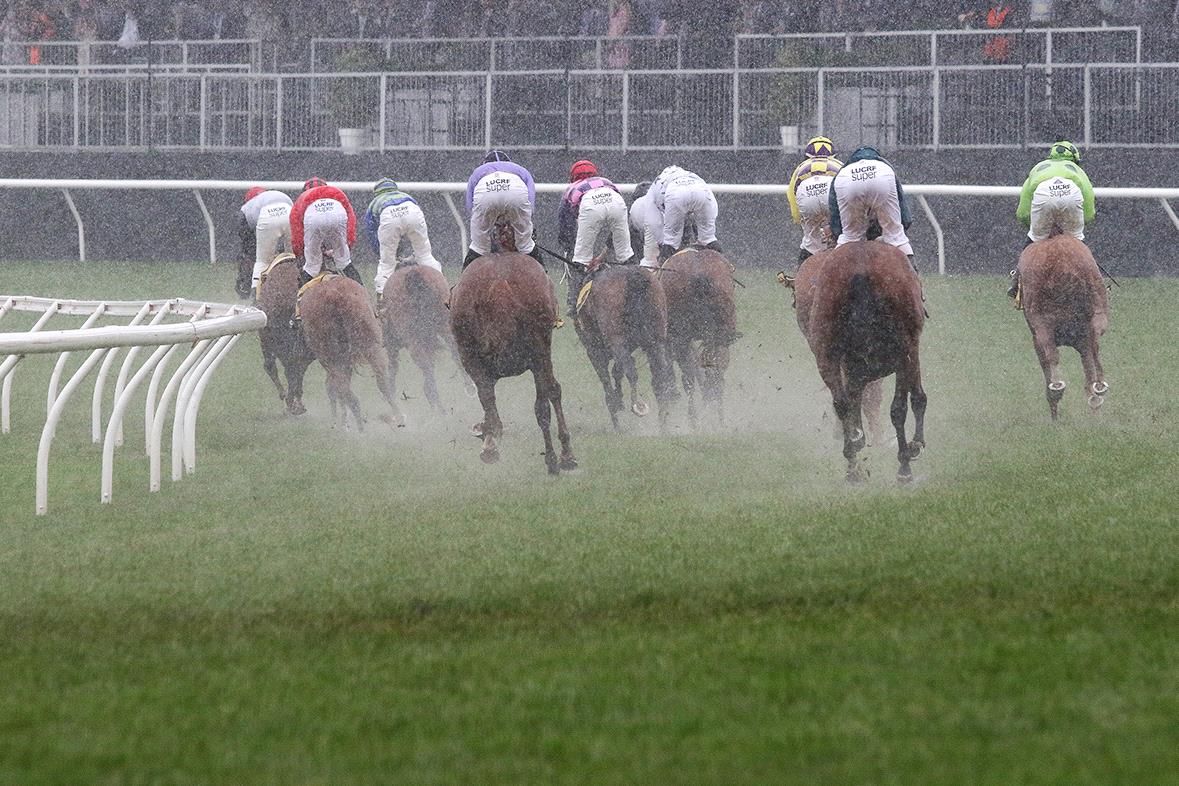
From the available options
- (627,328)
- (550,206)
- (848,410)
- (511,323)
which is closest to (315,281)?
(627,328)

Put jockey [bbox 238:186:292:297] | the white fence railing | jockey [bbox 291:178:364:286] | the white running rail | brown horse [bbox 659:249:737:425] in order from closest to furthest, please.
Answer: the white running rail < jockey [bbox 291:178:364:286] < brown horse [bbox 659:249:737:425] < jockey [bbox 238:186:292:297] < the white fence railing

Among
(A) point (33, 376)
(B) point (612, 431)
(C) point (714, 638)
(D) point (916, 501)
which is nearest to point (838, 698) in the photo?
(C) point (714, 638)

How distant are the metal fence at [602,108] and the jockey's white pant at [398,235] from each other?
29.5 feet

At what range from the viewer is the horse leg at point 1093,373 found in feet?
34.8

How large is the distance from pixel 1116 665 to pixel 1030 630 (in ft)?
1.55

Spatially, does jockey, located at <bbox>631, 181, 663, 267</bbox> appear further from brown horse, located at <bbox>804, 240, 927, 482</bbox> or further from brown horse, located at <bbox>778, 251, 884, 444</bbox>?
brown horse, located at <bbox>804, 240, 927, 482</bbox>

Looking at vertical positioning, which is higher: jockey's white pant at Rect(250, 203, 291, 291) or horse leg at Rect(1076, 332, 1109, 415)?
jockey's white pant at Rect(250, 203, 291, 291)

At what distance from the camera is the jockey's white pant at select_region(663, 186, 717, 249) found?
10.9 metres

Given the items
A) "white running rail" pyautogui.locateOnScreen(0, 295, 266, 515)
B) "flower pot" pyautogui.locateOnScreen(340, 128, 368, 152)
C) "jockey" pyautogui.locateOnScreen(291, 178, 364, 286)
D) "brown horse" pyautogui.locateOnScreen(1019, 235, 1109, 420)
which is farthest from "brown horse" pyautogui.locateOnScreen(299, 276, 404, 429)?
"flower pot" pyautogui.locateOnScreen(340, 128, 368, 152)

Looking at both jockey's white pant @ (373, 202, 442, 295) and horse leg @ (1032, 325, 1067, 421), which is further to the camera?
jockey's white pant @ (373, 202, 442, 295)

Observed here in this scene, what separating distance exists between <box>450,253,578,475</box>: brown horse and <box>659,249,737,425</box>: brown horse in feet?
6.45

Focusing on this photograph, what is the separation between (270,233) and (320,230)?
95cm

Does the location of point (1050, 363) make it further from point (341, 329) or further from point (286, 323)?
point (286, 323)

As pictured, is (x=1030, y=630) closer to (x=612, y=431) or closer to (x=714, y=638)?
(x=714, y=638)
